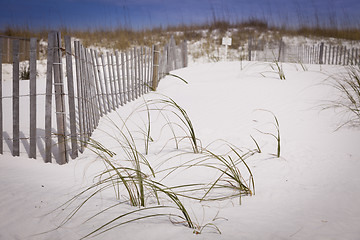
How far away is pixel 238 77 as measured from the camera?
695cm

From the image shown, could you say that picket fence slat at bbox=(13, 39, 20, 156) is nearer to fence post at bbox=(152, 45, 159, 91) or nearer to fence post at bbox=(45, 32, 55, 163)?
fence post at bbox=(45, 32, 55, 163)

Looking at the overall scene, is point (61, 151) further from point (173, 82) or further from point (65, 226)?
point (173, 82)

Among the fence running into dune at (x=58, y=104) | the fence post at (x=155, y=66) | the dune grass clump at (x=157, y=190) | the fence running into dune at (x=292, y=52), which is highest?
the fence running into dune at (x=292, y=52)

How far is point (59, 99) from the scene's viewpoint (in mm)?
3078

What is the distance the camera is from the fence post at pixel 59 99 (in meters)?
3.04

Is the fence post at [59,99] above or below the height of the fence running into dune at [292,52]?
below

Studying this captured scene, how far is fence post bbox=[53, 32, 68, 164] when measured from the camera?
9.99 ft

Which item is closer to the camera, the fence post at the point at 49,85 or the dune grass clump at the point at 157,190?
the dune grass clump at the point at 157,190

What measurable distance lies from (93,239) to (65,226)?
0.27 metres

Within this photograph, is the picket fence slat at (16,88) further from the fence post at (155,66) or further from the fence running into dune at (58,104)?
the fence post at (155,66)

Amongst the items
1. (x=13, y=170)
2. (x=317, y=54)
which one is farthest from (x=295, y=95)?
(x=317, y=54)

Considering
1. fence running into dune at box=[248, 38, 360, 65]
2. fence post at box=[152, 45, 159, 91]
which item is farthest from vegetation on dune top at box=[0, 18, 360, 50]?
fence post at box=[152, 45, 159, 91]

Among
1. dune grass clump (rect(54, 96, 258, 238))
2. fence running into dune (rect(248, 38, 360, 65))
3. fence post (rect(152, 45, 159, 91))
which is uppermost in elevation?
fence running into dune (rect(248, 38, 360, 65))

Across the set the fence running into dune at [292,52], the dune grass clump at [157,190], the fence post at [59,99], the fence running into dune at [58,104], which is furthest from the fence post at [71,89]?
the fence running into dune at [292,52]
